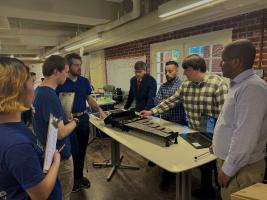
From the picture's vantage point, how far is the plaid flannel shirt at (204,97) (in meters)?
2.11

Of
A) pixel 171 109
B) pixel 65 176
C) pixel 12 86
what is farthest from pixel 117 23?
pixel 12 86

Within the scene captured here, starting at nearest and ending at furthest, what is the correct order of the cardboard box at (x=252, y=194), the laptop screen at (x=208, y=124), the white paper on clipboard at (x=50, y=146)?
the white paper on clipboard at (x=50, y=146) < the cardboard box at (x=252, y=194) < the laptop screen at (x=208, y=124)

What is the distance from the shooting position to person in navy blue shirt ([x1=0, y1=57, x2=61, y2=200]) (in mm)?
750

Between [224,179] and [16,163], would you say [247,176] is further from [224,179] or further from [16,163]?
[16,163]

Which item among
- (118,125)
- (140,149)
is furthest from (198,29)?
(140,149)

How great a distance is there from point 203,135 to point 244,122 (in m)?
0.83

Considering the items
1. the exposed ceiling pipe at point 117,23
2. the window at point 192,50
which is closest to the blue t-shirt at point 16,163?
the exposed ceiling pipe at point 117,23

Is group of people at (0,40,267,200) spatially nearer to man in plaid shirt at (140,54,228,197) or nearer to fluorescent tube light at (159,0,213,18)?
man in plaid shirt at (140,54,228,197)

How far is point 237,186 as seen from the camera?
142 centimetres

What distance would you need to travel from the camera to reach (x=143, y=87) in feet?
10.8

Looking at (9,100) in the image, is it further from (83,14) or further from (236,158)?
(83,14)

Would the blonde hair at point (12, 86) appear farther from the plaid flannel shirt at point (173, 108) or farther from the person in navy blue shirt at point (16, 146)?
the plaid flannel shirt at point (173, 108)

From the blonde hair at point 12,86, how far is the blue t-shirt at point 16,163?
0.07m

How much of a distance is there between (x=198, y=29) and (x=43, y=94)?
10.1ft
